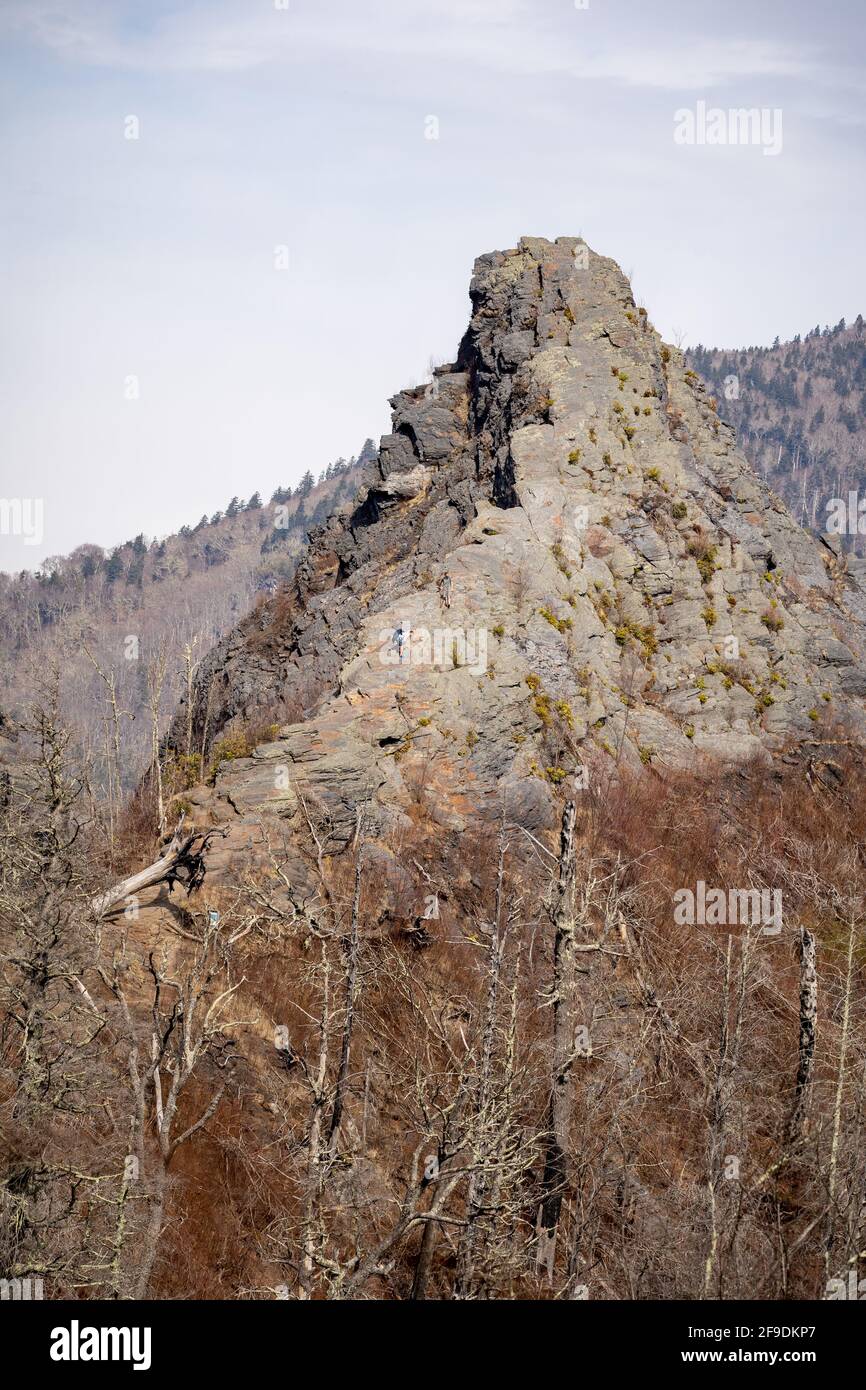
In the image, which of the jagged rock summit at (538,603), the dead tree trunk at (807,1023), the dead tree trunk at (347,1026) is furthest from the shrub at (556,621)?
the dead tree trunk at (347,1026)

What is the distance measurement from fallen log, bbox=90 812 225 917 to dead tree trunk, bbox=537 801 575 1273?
7517 mm

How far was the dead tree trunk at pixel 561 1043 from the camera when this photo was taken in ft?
63.5

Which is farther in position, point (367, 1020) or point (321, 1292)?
point (367, 1020)

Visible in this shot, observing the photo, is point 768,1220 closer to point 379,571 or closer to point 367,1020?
point 367,1020

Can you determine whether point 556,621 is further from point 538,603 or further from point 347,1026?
point 347,1026

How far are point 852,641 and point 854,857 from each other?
8.53 m

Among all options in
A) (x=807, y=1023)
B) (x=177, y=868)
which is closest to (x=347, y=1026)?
(x=177, y=868)

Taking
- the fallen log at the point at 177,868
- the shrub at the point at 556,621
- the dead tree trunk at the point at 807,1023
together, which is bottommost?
the dead tree trunk at the point at 807,1023

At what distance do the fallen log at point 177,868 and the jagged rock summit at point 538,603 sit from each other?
2.42ft

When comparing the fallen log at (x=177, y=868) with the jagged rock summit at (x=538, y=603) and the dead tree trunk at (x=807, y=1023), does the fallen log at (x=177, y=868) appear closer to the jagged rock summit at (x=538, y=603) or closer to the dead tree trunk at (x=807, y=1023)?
the jagged rock summit at (x=538, y=603)

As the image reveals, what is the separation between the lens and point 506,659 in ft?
92.1

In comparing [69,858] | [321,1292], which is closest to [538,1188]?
[321,1292]

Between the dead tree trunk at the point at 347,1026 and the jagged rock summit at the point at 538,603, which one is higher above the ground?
the jagged rock summit at the point at 538,603

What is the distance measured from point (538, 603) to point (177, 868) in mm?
12062
